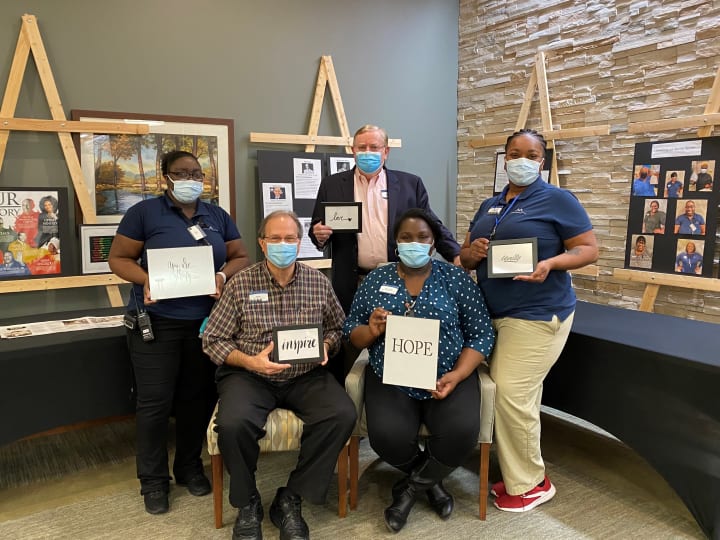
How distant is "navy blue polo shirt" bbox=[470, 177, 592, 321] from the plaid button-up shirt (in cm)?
78

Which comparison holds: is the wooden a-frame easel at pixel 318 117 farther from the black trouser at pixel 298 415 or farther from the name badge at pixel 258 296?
the black trouser at pixel 298 415

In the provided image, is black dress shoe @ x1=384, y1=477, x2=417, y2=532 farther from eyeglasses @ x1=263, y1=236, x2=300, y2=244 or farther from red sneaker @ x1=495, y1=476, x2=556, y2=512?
eyeglasses @ x1=263, y1=236, x2=300, y2=244

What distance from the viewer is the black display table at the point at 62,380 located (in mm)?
2273

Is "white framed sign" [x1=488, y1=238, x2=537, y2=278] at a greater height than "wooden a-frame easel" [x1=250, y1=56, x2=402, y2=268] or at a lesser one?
lesser

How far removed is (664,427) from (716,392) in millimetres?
264

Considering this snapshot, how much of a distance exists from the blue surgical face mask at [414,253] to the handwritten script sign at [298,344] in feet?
1.44

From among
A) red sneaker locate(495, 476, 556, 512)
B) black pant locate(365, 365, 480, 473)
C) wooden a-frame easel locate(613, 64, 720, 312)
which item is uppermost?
wooden a-frame easel locate(613, 64, 720, 312)

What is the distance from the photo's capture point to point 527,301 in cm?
222

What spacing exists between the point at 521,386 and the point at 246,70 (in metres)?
2.69

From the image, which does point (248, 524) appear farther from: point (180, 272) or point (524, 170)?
point (524, 170)

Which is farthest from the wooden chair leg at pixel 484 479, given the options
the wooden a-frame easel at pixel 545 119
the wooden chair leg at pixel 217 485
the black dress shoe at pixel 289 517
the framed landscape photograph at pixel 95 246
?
the framed landscape photograph at pixel 95 246

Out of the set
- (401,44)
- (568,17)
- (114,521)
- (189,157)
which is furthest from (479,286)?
(401,44)

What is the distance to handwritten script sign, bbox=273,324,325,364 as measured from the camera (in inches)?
81.4

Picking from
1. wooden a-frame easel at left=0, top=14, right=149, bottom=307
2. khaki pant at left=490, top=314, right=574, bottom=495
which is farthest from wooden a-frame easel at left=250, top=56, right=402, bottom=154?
khaki pant at left=490, top=314, right=574, bottom=495
